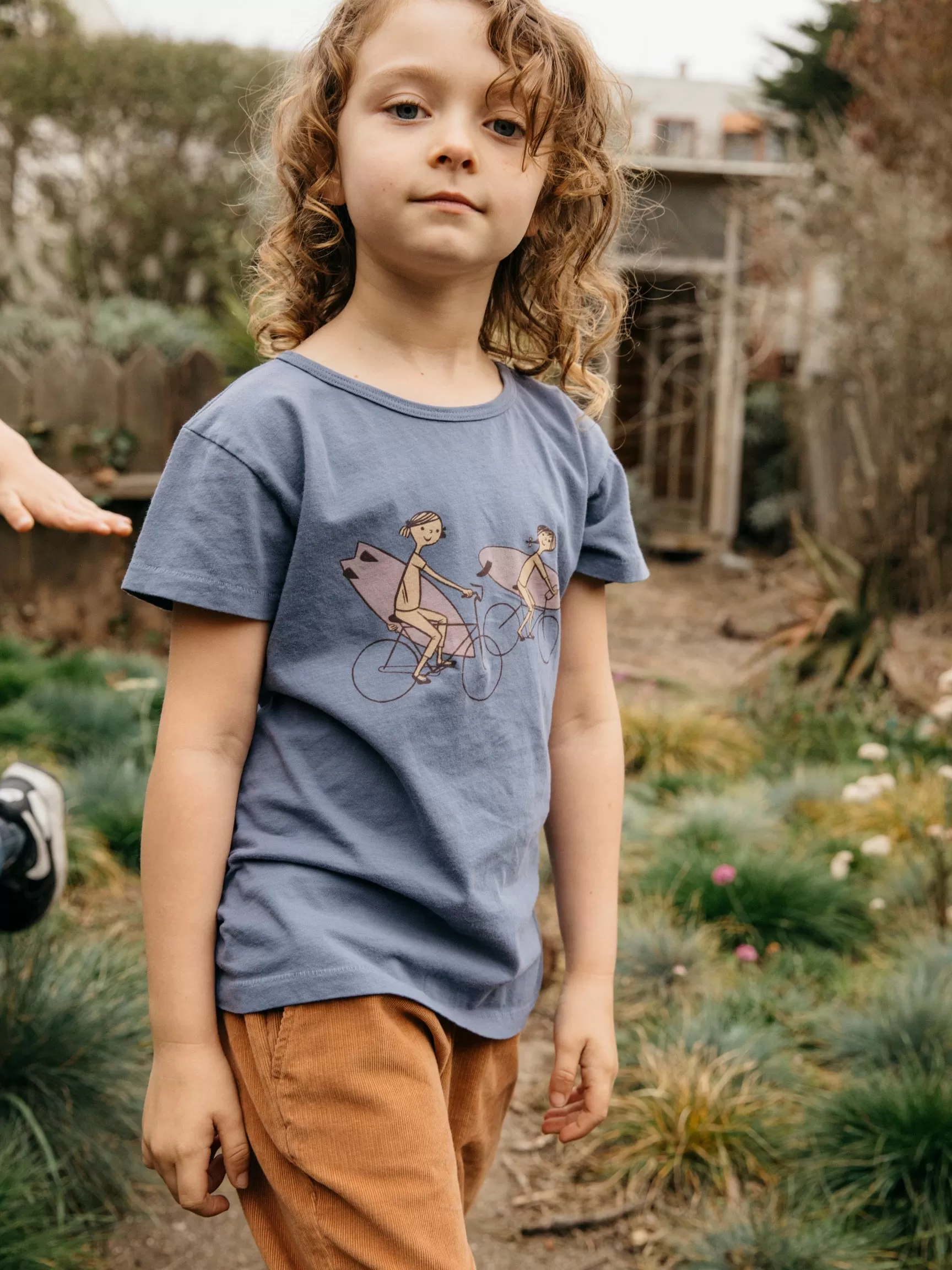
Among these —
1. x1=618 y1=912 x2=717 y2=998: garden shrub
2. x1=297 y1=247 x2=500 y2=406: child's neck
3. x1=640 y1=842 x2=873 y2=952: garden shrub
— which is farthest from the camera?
x1=640 y1=842 x2=873 y2=952: garden shrub

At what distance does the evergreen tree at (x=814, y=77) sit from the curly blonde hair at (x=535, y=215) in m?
13.9

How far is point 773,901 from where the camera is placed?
3.61 metres

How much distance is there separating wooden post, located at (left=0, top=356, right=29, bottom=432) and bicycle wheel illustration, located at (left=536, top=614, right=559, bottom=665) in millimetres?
4966

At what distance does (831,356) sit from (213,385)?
5.59 m

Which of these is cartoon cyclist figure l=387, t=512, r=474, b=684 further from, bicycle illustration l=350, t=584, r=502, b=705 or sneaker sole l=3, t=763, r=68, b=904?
sneaker sole l=3, t=763, r=68, b=904

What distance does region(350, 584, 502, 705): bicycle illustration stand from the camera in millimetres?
1361

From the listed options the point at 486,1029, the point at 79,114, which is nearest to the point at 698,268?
the point at 79,114

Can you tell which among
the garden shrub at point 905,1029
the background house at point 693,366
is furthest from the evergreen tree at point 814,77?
the garden shrub at point 905,1029

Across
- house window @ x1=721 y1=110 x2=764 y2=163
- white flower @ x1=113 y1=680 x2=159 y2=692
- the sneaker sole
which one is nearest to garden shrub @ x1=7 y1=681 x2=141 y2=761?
white flower @ x1=113 y1=680 x2=159 y2=692

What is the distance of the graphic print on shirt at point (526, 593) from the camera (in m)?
1.44

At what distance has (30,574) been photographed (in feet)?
19.5

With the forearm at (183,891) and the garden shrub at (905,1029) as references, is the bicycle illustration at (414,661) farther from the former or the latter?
the garden shrub at (905,1029)

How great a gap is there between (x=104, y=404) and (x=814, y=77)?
11.8 metres

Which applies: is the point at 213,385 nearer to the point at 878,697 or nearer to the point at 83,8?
the point at 878,697
